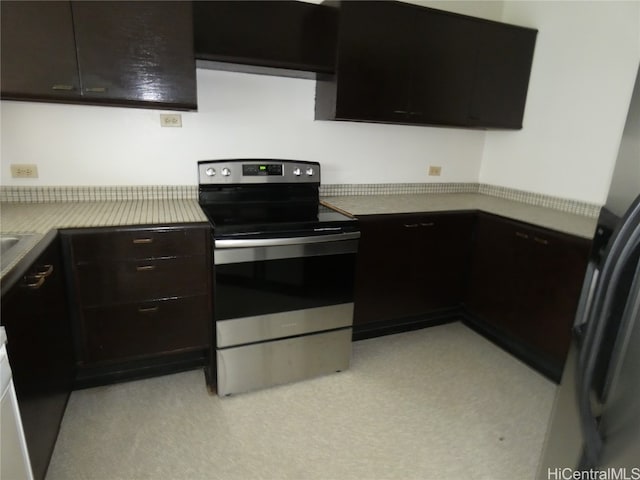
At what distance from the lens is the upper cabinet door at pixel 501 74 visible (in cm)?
267

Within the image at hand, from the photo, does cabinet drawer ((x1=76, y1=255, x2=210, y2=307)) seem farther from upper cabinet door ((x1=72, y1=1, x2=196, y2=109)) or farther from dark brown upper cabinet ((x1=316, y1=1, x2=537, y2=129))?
dark brown upper cabinet ((x1=316, y1=1, x2=537, y2=129))

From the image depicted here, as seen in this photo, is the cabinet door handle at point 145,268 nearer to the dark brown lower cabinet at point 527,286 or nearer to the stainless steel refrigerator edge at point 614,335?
the stainless steel refrigerator edge at point 614,335

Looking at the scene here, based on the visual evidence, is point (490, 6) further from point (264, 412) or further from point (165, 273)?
point (264, 412)

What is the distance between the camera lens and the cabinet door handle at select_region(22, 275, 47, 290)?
4.15ft

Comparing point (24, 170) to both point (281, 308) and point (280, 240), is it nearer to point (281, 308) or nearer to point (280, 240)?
point (280, 240)

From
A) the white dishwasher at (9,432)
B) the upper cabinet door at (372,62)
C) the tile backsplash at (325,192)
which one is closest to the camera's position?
the white dishwasher at (9,432)

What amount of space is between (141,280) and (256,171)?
0.92 meters

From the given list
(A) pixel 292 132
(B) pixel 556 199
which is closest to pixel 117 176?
(A) pixel 292 132

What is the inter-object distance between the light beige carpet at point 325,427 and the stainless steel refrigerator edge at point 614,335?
866mm

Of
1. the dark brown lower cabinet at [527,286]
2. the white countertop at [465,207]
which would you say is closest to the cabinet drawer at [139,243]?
the white countertop at [465,207]

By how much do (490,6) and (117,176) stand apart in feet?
9.54

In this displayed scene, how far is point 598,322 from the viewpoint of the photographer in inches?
35.8

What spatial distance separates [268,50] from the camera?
2.14 metres

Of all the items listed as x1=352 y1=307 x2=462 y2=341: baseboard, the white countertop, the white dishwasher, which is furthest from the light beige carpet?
the white countertop
